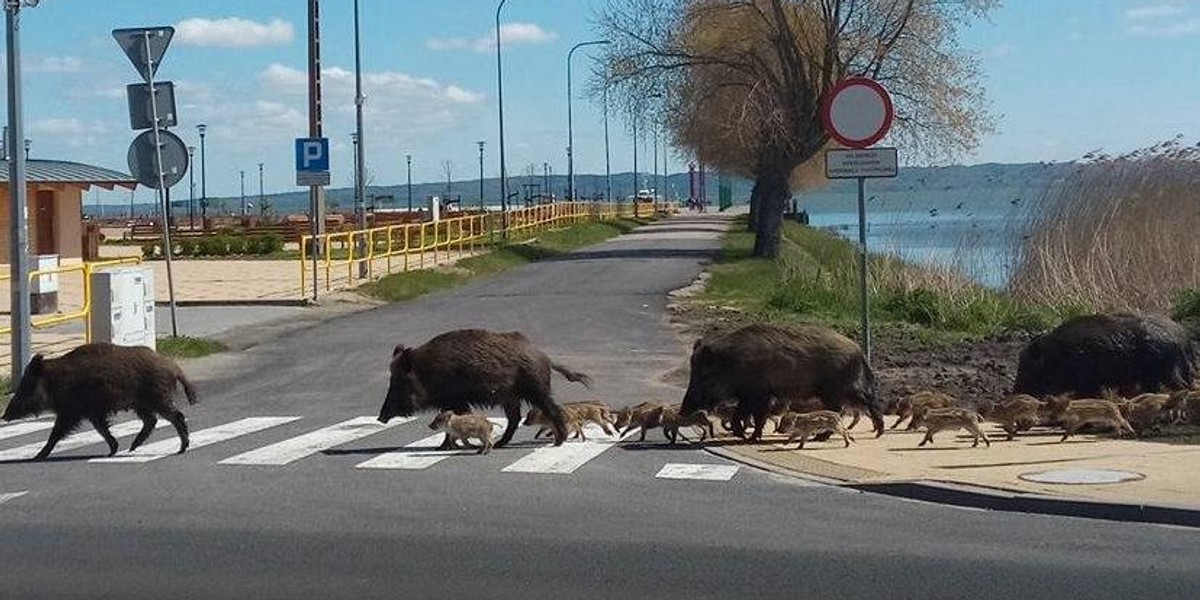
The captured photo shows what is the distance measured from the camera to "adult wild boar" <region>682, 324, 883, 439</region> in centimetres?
1296

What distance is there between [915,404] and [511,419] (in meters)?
3.25

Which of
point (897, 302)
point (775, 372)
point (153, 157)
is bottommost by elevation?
point (897, 302)

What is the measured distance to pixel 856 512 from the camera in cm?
1004

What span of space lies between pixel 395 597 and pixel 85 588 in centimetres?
152

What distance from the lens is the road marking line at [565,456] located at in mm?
11927

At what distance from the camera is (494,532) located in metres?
9.41

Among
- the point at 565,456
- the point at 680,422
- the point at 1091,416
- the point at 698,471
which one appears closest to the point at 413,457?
the point at 565,456

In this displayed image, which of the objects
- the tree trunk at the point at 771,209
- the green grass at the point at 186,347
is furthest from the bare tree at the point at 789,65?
the green grass at the point at 186,347

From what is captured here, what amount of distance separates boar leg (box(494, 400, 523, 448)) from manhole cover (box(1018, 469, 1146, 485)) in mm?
3841

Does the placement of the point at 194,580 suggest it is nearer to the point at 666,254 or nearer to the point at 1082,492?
the point at 1082,492

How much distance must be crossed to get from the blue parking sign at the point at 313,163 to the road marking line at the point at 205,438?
1865 centimetres

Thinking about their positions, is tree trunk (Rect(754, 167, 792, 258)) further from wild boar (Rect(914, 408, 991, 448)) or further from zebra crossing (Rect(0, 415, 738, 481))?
wild boar (Rect(914, 408, 991, 448))

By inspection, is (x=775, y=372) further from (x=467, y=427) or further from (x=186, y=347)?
(x=186, y=347)

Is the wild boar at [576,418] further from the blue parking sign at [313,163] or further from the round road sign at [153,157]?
the blue parking sign at [313,163]
